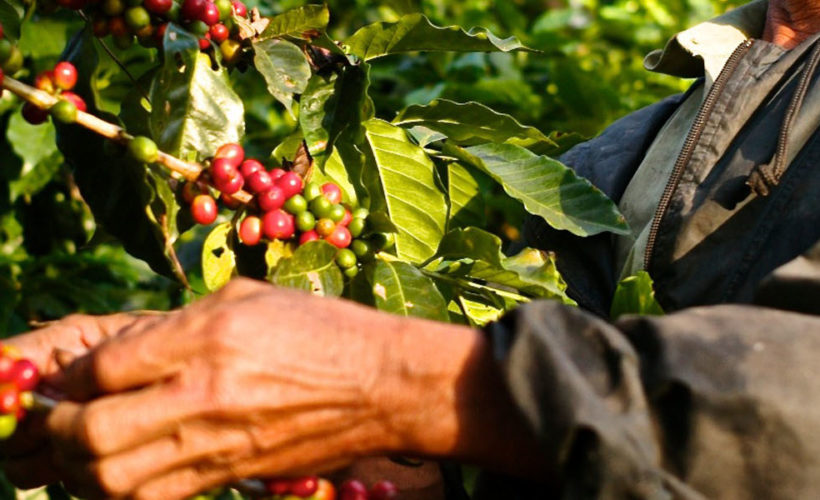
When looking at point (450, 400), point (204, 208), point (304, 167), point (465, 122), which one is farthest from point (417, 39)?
point (450, 400)

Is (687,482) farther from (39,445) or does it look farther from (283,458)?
(39,445)

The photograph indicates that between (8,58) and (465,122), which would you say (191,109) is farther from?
(465,122)

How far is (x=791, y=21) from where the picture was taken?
6.73 ft

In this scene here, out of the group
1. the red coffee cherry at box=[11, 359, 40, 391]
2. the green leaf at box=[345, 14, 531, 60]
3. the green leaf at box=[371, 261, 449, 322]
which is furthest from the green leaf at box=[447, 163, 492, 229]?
the red coffee cherry at box=[11, 359, 40, 391]

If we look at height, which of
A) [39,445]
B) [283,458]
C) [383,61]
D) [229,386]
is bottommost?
[383,61]

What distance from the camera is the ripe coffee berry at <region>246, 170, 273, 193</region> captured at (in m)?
1.35

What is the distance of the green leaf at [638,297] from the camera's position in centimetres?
152

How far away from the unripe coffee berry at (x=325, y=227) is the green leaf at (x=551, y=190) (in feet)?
1.17

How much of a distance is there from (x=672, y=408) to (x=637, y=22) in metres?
3.23

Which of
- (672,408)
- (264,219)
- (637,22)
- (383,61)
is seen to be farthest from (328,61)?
(637,22)

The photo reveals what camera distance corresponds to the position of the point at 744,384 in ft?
3.32

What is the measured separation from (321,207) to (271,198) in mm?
74

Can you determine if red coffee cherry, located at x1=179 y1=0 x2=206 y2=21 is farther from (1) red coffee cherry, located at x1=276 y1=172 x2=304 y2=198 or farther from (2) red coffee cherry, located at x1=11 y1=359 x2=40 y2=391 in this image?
(2) red coffee cherry, located at x1=11 y1=359 x2=40 y2=391

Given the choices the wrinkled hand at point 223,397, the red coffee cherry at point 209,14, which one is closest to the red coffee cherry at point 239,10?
the red coffee cherry at point 209,14
